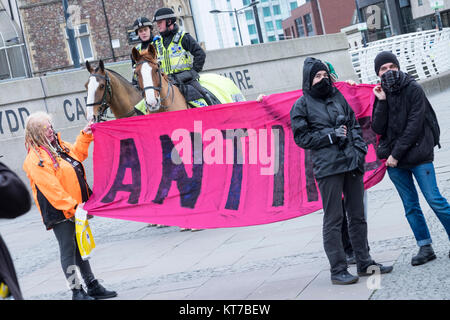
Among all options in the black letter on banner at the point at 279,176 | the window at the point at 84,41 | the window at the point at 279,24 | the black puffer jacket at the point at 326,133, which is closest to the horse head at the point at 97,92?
the black letter on banner at the point at 279,176

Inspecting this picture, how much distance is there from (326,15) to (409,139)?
95880 millimetres

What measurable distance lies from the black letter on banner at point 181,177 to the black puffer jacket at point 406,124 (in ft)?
7.67

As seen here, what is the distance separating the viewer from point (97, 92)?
10.2 m

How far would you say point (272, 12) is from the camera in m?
183

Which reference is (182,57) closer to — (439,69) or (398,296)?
(398,296)

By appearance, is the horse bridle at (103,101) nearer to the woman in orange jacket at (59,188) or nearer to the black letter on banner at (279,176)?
the woman in orange jacket at (59,188)

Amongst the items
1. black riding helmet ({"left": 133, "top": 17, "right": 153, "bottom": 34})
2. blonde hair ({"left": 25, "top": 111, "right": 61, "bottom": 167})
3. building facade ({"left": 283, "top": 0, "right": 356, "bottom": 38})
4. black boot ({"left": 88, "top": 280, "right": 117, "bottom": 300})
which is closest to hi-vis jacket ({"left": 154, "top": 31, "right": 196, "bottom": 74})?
black riding helmet ({"left": 133, "top": 17, "right": 153, "bottom": 34})

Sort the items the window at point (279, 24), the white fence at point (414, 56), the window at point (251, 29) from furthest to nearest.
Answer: the window at point (251, 29) → the window at point (279, 24) → the white fence at point (414, 56)

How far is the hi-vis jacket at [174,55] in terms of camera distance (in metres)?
10.8

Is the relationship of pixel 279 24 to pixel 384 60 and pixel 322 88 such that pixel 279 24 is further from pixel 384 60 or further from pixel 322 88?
pixel 322 88

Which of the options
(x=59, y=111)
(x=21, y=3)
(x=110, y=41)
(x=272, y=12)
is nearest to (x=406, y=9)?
(x=110, y=41)

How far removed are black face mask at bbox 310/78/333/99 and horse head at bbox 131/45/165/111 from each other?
3791mm

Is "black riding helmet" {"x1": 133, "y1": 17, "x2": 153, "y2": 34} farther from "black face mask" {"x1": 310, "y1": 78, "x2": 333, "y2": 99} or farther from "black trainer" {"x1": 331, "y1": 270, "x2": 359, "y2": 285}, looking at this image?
"black trainer" {"x1": 331, "y1": 270, "x2": 359, "y2": 285}
